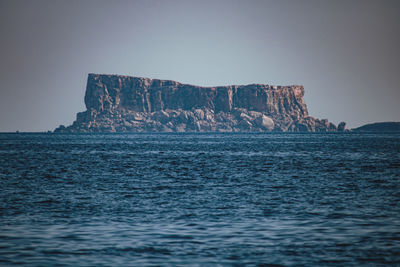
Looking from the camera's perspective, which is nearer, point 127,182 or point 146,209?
point 146,209

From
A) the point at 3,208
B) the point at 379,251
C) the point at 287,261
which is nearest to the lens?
the point at 287,261

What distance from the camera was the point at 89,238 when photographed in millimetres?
18922

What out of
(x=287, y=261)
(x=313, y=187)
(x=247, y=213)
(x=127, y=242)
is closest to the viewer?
(x=287, y=261)

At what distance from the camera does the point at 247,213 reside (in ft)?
78.2

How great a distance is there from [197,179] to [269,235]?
69.5 ft

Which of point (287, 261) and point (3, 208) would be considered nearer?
point (287, 261)

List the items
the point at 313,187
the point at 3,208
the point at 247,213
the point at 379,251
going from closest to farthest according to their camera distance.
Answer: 1. the point at 379,251
2. the point at 247,213
3. the point at 3,208
4. the point at 313,187

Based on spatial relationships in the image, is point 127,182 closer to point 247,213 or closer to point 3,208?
point 3,208

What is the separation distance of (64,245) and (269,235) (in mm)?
7756

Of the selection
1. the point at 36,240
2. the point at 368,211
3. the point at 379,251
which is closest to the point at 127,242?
the point at 36,240

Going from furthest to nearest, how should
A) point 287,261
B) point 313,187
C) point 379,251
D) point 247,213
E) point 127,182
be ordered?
1. point 127,182
2. point 313,187
3. point 247,213
4. point 379,251
5. point 287,261

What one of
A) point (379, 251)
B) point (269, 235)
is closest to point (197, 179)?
point (269, 235)

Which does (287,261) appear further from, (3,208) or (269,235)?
(3,208)

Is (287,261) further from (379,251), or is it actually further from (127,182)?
(127,182)
